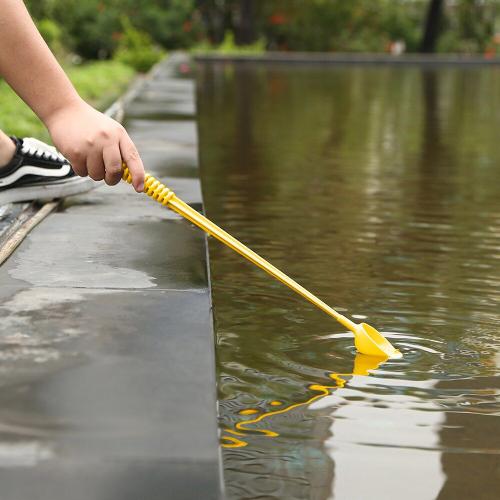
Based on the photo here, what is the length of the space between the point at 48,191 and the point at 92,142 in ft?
5.28

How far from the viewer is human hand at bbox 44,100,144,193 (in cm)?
228

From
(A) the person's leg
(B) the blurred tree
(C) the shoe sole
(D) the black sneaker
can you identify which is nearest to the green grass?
(C) the shoe sole

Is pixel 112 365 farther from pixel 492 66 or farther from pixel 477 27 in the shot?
pixel 477 27

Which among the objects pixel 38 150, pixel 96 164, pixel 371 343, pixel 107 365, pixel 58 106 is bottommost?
pixel 371 343

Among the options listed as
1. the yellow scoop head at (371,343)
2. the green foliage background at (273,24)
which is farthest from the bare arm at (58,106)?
the green foliage background at (273,24)

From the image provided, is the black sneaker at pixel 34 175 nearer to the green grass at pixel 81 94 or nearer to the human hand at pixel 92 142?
the human hand at pixel 92 142

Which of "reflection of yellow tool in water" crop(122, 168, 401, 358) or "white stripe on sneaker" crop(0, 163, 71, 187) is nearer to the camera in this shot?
"reflection of yellow tool in water" crop(122, 168, 401, 358)

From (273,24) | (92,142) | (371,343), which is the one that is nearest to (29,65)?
(92,142)

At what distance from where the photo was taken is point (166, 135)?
653cm

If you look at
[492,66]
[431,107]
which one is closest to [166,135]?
[431,107]

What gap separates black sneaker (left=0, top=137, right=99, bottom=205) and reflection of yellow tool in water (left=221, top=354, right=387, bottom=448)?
1398 millimetres

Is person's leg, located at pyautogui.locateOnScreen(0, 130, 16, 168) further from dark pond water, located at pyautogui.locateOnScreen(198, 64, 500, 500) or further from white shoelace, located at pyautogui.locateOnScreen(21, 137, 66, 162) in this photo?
dark pond water, located at pyautogui.locateOnScreen(198, 64, 500, 500)

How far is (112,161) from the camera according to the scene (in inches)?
90.1

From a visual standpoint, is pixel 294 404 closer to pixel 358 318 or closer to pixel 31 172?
pixel 358 318
